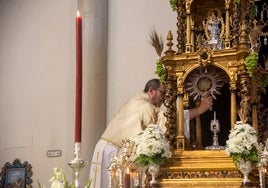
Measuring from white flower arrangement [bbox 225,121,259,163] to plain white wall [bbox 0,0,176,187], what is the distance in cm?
260

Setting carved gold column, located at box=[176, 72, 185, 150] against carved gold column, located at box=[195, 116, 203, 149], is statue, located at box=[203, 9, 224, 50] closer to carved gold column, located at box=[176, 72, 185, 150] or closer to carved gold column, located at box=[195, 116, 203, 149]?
carved gold column, located at box=[176, 72, 185, 150]

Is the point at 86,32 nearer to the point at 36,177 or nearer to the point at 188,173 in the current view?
the point at 36,177

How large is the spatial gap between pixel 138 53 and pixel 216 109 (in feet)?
6.88

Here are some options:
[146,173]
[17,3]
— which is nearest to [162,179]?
[146,173]

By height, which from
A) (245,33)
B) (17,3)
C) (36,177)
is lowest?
(36,177)

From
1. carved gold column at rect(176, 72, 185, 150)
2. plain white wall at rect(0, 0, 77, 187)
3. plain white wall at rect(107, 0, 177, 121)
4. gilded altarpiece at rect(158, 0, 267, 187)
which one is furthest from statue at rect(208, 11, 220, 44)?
plain white wall at rect(0, 0, 77, 187)

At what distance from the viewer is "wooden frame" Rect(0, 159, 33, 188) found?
7.47m

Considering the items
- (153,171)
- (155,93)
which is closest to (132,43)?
(155,93)

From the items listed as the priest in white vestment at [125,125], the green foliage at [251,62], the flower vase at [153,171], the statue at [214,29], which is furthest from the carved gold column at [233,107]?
the priest in white vestment at [125,125]

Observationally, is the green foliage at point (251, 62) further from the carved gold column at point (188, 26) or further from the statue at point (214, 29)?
the carved gold column at point (188, 26)

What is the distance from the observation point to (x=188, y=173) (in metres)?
4.54

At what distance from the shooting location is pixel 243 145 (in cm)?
412

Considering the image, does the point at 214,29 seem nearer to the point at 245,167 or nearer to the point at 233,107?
the point at 233,107

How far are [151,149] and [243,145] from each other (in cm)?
→ 66
